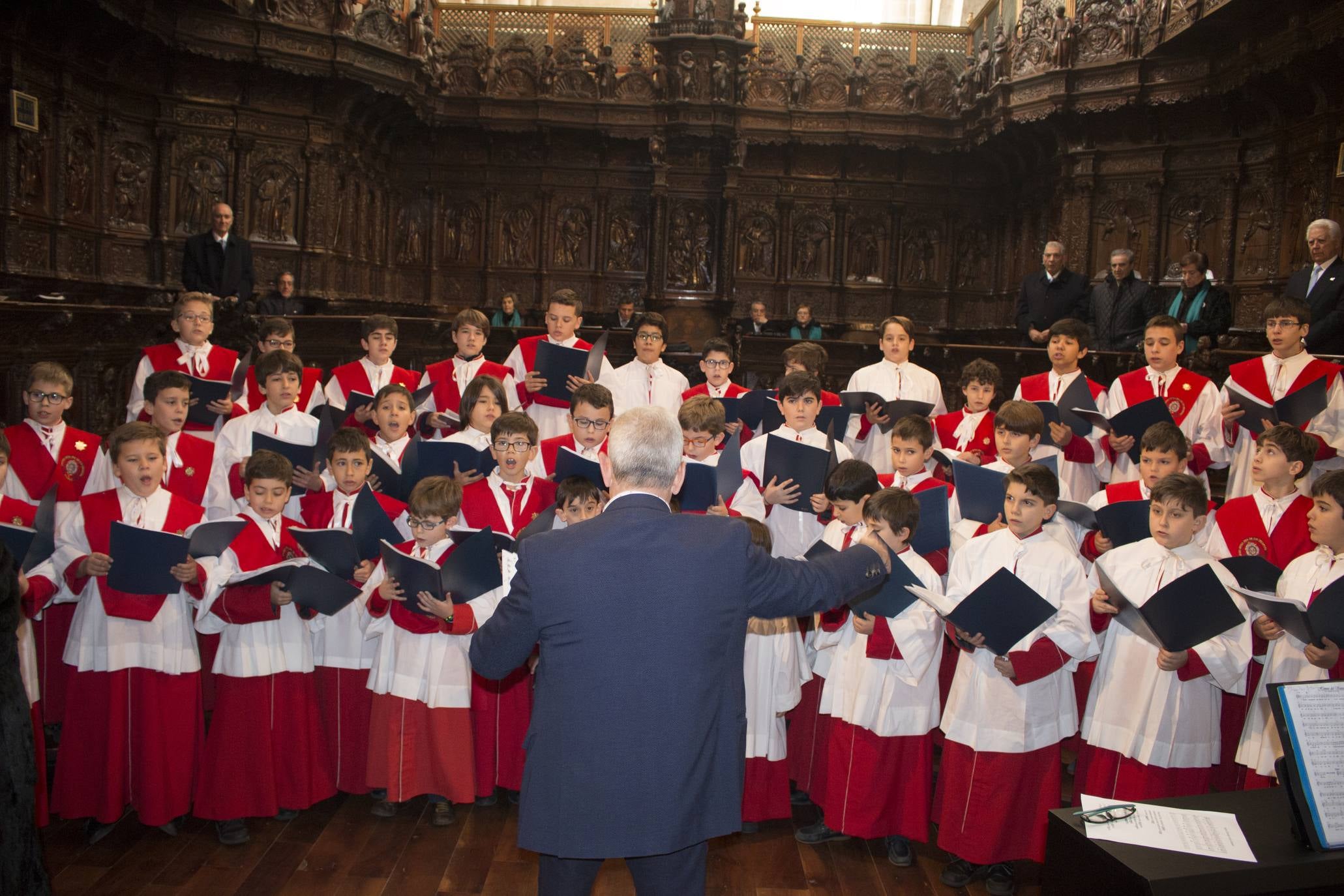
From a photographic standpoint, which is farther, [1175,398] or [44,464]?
[1175,398]

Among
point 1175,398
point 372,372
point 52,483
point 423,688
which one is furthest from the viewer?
point 372,372

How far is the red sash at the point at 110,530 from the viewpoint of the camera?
3428mm

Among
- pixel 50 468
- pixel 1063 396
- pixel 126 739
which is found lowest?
pixel 126 739

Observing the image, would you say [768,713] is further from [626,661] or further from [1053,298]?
[1053,298]

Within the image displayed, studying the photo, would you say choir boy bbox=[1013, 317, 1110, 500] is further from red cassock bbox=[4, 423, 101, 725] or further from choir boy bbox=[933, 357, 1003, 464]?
red cassock bbox=[4, 423, 101, 725]

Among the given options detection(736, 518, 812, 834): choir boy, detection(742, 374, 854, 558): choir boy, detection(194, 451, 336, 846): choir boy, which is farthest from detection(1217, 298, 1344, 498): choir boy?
detection(194, 451, 336, 846): choir boy

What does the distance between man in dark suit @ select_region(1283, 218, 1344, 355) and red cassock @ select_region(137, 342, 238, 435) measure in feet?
19.3

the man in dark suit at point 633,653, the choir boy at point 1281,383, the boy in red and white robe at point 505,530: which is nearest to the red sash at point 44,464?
the boy in red and white robe at point 505,530

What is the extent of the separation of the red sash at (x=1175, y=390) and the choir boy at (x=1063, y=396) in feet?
0.50

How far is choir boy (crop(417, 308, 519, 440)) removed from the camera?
5762 millimetres

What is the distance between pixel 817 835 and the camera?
362 cm

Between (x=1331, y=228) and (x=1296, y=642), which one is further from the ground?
(x=1331, y=228)

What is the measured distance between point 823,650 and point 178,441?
9.63ft

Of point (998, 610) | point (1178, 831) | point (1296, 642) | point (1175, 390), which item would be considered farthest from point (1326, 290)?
point (1178, 831)
